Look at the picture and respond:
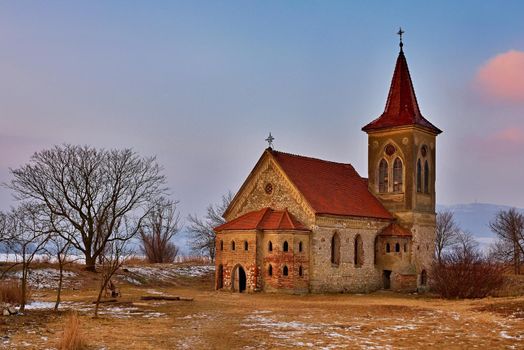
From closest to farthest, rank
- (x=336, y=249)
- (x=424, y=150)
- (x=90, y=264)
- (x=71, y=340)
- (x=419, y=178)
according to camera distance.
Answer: (x=71, y=340), (x=336, y=249), (x=419, y=178), (x=424, y=150), (x=90, y=264)

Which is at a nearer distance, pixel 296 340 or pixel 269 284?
pixel 296 340

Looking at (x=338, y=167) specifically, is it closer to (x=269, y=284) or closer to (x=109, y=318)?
(x=269, y=284)

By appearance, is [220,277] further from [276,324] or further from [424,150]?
[276,324]

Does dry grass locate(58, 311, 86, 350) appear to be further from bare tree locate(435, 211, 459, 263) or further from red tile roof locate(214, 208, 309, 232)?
bare tree locate(435, 211, 459, 263)

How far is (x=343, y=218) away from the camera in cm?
4125

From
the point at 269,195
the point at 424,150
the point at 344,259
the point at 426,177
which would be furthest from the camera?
the point at 426,177

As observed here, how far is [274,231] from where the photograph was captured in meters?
38.7

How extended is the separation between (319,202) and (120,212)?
628 inches

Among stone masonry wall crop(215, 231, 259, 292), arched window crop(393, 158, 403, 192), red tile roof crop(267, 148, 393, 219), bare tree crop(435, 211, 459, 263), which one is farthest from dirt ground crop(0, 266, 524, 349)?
bare tree crop(435, 211, 459, 263)

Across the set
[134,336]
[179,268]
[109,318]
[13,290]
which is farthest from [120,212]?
[134,336]

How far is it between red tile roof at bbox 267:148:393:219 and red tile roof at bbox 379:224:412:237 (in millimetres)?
806

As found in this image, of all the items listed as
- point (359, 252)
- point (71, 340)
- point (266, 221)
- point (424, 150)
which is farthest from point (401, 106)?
point (71, 340)

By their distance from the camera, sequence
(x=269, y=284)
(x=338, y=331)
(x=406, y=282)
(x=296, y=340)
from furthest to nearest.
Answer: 1. (x=406, y=282)
2. (x=269, y=284)
3. (x=338, y=331)
4. (x=296, y=340)

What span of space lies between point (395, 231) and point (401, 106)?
30.8 feet
